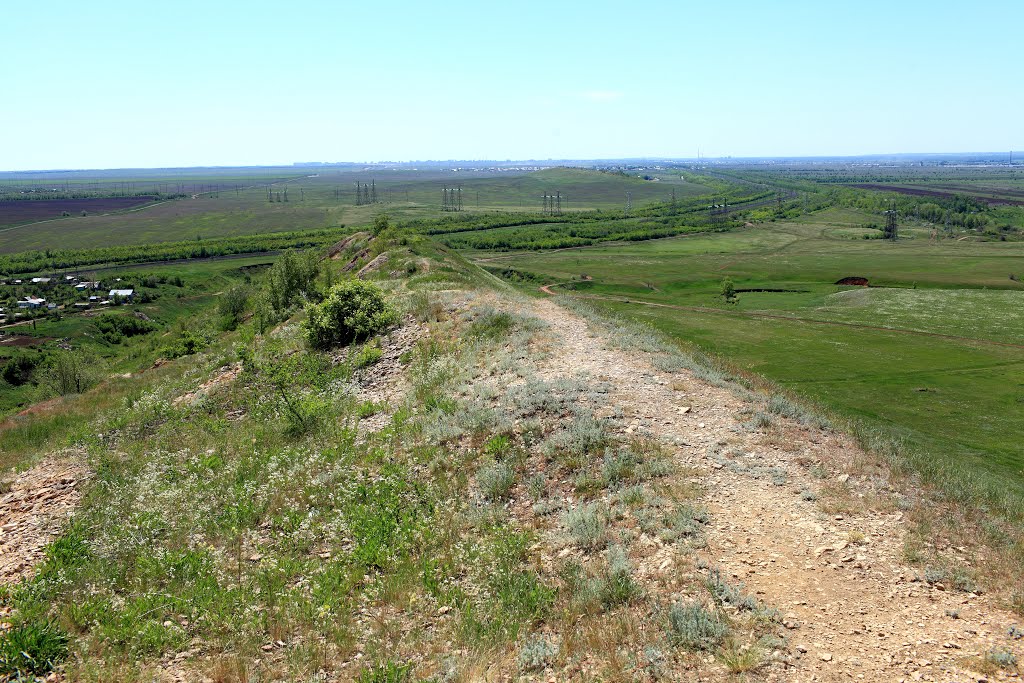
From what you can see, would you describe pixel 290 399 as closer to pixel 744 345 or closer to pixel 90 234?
pixel 744 345

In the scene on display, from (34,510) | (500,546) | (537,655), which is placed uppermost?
(500,546)

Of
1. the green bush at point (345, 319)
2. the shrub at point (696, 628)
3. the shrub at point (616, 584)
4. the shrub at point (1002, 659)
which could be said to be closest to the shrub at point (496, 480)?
the shrub at point (616, 584)

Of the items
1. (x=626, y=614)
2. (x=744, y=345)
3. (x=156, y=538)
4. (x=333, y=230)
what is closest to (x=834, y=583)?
(x=626, y=614)

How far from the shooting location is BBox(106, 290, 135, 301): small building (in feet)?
334

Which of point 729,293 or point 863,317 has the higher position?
point 729,293

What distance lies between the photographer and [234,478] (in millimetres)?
16625

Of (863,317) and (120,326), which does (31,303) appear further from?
(863,317)

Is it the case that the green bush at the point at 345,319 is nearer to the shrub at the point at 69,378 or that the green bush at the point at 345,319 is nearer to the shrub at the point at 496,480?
the shrub at the point at 496,480

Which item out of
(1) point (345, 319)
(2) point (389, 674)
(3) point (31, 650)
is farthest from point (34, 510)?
(1) point (345, 319)

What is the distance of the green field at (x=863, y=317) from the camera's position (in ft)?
124

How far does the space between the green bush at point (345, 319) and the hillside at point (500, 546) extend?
21.8 feet

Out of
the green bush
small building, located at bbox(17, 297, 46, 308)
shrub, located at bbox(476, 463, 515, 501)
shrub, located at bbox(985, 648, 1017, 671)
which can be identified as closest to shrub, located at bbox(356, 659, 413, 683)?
shrub, located at bbox(476, 463, 515, 501)

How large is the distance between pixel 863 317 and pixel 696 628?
70.7 metres

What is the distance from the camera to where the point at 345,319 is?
2828 cm
